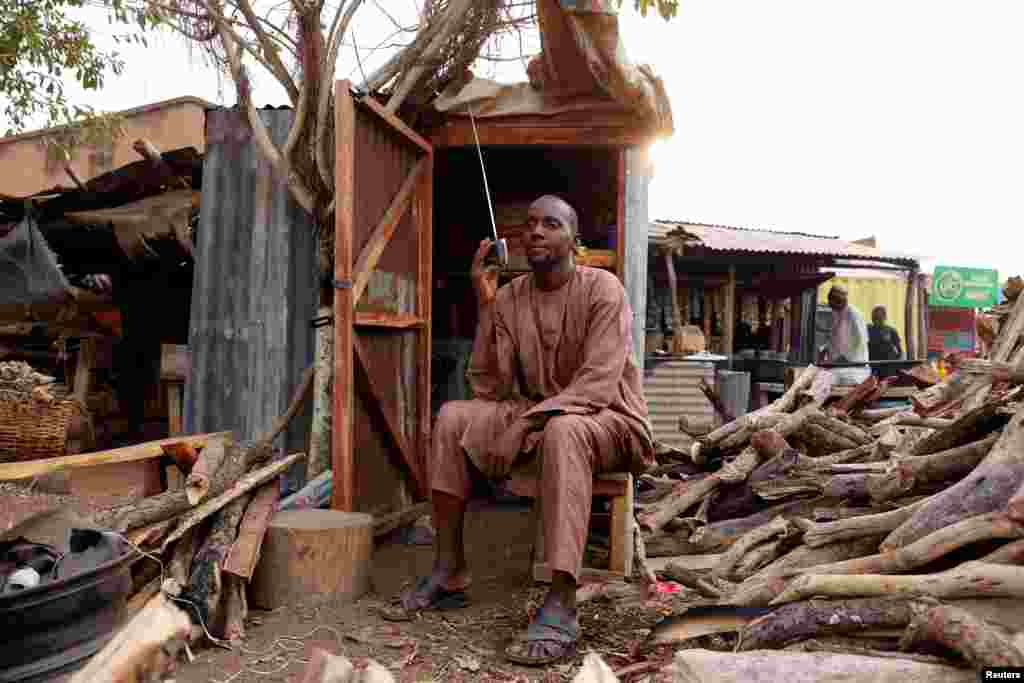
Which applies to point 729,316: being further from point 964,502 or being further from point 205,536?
point 205,536

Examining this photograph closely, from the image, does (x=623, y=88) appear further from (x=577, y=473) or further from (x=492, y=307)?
(x=577, y=473)

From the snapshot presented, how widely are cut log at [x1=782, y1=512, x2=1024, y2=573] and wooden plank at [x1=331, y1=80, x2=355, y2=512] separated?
2594 mm

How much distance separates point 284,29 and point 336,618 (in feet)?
12.7

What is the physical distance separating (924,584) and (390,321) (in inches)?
132

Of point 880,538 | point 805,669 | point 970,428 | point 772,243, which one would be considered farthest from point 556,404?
point 772,243

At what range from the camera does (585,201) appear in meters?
8.38

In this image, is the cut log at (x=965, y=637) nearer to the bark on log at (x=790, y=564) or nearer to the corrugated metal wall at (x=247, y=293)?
the bark on log at (x=790, y=564)

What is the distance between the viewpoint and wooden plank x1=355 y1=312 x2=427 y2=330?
15.3 feet

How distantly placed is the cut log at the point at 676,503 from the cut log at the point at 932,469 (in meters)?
1.91

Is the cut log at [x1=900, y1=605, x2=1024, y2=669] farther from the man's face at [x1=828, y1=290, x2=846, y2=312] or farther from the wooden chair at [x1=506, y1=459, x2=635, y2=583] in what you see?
the man's face at [x1=828, y1=290, x2=846, y2=312]

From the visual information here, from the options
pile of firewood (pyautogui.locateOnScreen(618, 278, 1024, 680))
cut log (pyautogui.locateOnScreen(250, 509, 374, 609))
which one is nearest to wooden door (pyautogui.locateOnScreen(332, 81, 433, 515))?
cut log (pyautogui.locateOnScreen(250, 509, 374, 609))

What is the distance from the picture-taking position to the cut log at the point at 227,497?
12.1ft

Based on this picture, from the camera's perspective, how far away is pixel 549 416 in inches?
148

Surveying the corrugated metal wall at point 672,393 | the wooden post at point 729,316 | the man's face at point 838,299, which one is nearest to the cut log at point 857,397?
the corrugated metal wall at point 672,393
